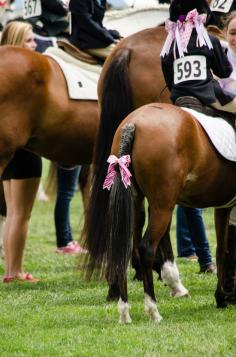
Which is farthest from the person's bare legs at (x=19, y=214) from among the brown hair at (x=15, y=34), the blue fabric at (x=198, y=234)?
the brown hair at (x=15, y=34)

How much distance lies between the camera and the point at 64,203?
1194 cm

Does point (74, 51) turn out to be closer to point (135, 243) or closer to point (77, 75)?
point (77, 75)

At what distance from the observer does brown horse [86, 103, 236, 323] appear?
6.68m

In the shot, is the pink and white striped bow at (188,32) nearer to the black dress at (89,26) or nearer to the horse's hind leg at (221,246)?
the horse's hind leg at (221,246)

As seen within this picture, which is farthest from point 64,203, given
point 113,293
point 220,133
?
point 220,133

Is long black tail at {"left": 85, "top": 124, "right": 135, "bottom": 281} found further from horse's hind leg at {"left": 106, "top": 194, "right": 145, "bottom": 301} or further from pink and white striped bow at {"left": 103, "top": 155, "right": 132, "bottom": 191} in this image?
horse's hind leg at {"left": 106, "top": 194, "right": 145, "bottom": 301}

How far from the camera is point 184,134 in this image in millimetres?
6785

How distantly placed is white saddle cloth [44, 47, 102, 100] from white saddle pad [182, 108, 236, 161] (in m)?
2.44

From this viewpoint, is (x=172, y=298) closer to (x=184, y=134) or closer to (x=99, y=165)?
(x=99, y=165)

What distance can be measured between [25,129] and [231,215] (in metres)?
2.24

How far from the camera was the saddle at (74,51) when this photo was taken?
9.88 metres

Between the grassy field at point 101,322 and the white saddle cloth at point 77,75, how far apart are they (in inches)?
67.1

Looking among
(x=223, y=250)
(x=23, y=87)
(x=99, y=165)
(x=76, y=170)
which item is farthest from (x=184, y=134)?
(x=76, y=170)

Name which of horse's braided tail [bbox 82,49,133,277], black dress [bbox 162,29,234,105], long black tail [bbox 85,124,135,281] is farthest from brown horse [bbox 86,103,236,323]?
horse's braided tail [bbox 82,49,133,277]
